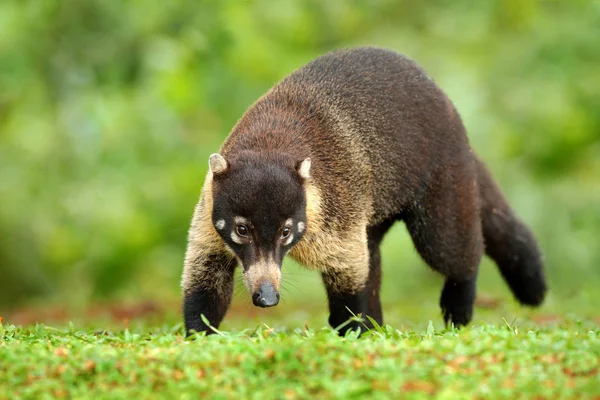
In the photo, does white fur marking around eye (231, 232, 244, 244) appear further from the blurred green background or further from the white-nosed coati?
the blurred green background

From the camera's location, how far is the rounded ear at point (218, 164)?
22.2 ft

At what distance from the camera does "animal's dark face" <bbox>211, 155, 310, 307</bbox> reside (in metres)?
6.66

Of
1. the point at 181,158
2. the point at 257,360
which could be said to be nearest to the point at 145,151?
the point at 181,158

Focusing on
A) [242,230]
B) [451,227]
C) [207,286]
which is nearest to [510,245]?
[451,227]

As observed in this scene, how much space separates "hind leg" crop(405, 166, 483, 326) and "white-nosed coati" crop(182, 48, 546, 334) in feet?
0.04

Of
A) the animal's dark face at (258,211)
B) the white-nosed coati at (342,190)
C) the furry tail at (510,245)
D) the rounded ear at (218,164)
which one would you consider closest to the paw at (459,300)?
the white-nosed coati at (342,190)

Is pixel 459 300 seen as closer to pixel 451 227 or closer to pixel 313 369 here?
pixel 451 227

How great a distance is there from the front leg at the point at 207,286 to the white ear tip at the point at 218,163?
2.48 feet

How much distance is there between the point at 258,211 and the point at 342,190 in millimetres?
1019

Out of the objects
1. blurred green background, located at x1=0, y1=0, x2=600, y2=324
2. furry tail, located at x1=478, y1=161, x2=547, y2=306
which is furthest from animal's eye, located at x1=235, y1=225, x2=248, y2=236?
blurred green background, located at x1=0, y1=0, x2=600, y2=324

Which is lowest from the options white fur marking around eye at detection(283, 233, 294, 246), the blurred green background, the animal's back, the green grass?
the green grass

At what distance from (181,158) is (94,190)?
1653mm

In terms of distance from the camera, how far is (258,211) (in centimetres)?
667

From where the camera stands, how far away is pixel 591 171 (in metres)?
16.8
